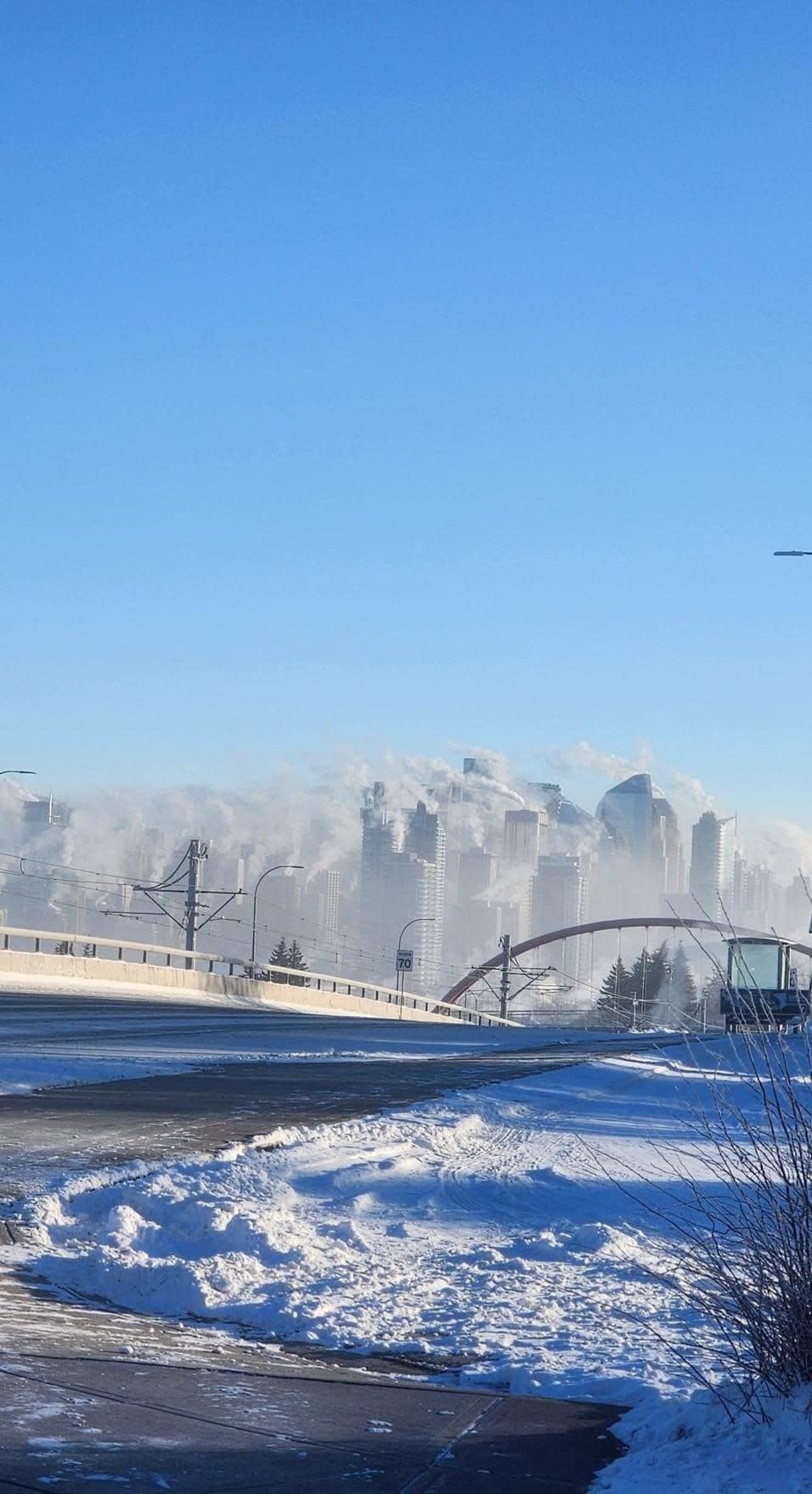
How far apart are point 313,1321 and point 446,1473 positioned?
229cm

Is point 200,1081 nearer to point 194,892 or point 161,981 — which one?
point 161,981

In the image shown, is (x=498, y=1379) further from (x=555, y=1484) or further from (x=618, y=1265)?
(x=618, y=1265)

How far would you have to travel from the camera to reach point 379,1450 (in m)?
5.65

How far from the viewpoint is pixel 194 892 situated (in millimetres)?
72062

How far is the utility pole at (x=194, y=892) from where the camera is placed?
71688 millimetres

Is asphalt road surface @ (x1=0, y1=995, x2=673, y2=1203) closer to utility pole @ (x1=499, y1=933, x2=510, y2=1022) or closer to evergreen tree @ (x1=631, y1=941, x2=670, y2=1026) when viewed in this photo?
evergreen tree @ (x1=631, y1=941, x2=670, y2=1026)

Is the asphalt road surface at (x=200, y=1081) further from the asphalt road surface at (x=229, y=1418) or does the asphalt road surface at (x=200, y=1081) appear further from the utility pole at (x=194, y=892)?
the utility pole at (x=194, y=892)

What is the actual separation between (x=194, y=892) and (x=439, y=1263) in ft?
208

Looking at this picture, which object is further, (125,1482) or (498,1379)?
(498,1379)

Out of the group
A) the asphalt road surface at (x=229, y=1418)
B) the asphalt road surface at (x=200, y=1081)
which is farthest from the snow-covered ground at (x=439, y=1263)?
the asphalt road surface at (x=200, y=1081)

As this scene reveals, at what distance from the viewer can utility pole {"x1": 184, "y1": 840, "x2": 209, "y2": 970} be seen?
71.7 m

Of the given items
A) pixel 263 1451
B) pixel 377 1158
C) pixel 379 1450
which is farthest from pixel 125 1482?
pixel 377 1158

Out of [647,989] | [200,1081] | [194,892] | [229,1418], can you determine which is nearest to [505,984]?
[647,989]

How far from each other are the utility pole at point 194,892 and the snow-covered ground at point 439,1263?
5821cm
